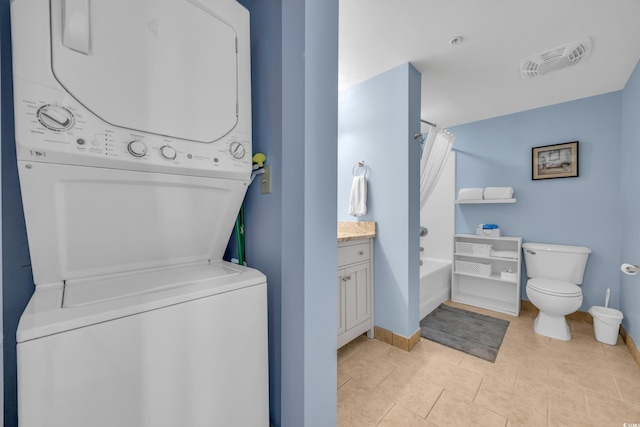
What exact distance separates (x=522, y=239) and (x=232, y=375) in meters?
3.36

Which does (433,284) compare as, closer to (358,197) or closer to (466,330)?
(466,330)

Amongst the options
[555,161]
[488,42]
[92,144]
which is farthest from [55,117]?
[555,161]

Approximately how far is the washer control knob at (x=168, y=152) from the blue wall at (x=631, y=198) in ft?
9.98

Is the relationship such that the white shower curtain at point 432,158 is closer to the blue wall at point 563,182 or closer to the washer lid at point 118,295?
the blue wall at point 563,182

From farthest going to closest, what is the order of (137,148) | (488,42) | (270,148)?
(488,42)
(270,148)
(137,148)

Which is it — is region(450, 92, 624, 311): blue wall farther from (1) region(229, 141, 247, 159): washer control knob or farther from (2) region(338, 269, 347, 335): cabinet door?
(1) region(229, 141, 247, 159): washer control knob

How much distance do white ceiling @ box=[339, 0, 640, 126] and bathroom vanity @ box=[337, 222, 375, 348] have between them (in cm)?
139

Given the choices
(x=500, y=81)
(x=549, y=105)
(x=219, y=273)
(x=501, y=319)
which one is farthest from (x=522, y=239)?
(x=219, y=273)

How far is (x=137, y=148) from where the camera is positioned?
73 cm

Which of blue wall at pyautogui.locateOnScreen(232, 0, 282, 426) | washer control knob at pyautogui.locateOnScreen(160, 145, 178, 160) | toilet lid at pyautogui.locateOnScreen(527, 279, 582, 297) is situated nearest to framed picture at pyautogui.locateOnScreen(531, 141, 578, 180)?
toilet lid at pyautogui.locateOnScreen(527, 279, 582, 297)

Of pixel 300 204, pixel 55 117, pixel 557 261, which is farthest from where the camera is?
pixel 557 261

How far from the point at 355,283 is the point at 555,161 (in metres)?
2.60

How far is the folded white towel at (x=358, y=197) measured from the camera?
2293 mm

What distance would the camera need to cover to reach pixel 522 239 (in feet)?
9.52
